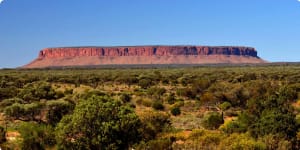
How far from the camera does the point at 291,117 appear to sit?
15.6m

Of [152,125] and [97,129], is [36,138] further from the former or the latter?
[152,125]

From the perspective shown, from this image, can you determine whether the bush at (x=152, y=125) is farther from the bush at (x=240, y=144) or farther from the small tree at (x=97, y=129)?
Answer: the bush at (x=240, y=144)

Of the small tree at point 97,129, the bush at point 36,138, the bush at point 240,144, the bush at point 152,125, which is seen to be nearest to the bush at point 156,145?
the small tree at point 97,129

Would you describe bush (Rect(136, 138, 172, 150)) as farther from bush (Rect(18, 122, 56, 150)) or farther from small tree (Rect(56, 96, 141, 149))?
bush (Rect(18, 122, 56, 150))

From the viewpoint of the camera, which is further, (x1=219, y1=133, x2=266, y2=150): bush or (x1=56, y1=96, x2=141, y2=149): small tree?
(x1=56, y1=96, x2=141, y2=149): small tree

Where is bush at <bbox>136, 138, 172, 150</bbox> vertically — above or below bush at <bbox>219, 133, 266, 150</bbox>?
below

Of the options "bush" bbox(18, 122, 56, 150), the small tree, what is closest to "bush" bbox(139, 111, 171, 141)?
the small tree

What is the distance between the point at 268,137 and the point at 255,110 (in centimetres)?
623

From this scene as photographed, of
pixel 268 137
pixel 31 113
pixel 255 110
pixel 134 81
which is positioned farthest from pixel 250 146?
pixel 134 81

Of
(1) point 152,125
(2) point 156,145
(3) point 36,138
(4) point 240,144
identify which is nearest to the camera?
(4) point 240,144

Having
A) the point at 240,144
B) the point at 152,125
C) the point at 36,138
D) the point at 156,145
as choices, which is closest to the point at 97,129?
the point at 156,145

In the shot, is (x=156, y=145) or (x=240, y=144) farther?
(x=156, y=145)

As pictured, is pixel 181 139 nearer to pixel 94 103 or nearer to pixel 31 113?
pixel 94 103

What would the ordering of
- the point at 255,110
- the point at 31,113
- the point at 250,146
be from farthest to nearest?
the point at 31,113 → the point at 255,110 → the point at 250,146
